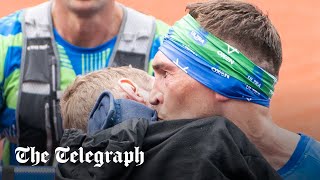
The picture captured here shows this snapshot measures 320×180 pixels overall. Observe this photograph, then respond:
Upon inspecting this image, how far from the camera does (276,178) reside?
165cm

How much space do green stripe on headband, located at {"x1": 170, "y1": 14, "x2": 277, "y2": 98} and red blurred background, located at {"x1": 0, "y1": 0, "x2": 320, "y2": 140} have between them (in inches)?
136

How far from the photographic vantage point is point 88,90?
6.41 feet

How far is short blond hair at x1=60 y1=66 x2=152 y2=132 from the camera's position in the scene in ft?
6.31

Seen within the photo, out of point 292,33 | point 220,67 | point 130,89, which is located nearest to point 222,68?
point 220,67

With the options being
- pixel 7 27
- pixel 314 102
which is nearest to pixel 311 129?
pixel 314 102

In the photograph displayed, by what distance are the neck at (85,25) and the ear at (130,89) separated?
3.29ft

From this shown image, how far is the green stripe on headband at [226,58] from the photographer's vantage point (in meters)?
1.73

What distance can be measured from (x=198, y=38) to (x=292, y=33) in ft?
12.8

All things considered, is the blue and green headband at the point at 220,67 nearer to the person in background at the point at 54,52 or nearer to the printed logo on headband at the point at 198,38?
the printed logo on headband at the point at 198,38

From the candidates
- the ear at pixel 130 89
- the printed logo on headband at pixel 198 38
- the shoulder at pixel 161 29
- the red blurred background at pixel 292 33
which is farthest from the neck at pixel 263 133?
the red blurred background at pixel 292 33

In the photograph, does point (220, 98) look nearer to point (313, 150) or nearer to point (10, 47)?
point (313, 150)

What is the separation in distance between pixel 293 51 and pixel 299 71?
179 mm

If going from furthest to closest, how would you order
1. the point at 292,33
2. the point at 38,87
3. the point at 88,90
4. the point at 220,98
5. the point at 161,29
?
the point at 292,33
the point at 161,29
the point at 38,87
the point at 88,90
the point at 220,98

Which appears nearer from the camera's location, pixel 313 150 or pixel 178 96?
pixel 178 96
